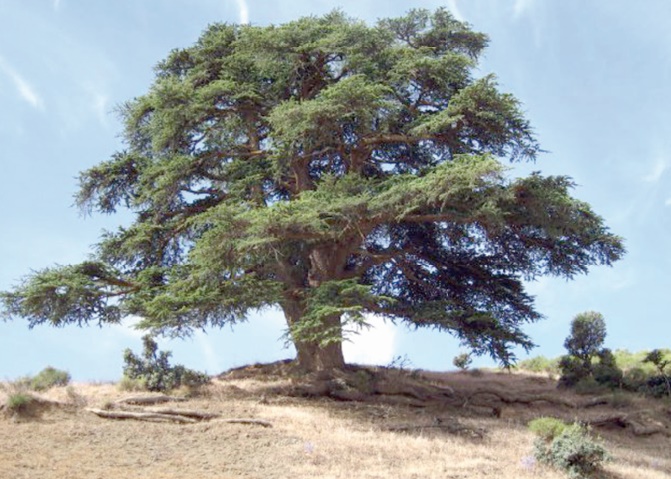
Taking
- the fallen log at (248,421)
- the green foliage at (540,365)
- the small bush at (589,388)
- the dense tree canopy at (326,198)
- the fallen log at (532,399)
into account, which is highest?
the dense tree canopy at (326,198)

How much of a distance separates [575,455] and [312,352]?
31.6ft

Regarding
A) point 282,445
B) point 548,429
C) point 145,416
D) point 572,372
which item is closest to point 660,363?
point 572,372

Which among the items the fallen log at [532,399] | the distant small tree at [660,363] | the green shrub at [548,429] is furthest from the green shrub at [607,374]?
the green shrub at [548,429]

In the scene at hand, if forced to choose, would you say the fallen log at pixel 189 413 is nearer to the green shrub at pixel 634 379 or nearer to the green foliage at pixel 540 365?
the green shrub at pixel 634 379

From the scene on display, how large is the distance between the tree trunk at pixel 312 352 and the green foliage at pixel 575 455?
8.07 m

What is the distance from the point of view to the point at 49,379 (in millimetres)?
21422

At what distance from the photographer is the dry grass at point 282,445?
13.0 metres

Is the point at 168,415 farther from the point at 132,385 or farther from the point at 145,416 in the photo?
the point at 132,385

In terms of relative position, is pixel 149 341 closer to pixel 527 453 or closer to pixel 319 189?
pixel 319 189

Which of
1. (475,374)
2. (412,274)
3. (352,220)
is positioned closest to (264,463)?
(352,220)

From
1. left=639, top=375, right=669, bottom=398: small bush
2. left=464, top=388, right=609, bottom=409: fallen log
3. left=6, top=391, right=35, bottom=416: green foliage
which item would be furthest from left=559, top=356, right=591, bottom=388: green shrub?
left=6, top=391, right=35, bottom=416: green foliage

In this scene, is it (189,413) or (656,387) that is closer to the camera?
(189,413)

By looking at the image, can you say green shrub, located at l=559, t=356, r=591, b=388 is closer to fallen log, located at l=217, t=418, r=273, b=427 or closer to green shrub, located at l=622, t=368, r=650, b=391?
green shrub, located at l=622, t=368, r=650, b=391

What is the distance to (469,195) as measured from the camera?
19281 millimetres
